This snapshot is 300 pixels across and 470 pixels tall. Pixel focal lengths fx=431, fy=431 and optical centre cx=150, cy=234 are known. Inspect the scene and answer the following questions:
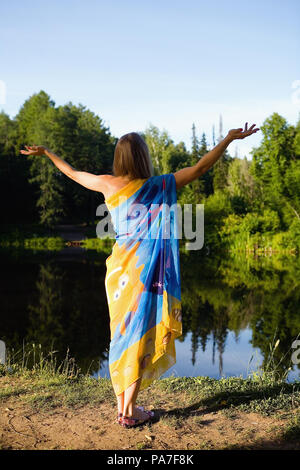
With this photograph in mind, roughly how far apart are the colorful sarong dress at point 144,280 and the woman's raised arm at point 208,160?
3.4 inches

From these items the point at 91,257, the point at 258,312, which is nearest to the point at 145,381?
the point at 258,312

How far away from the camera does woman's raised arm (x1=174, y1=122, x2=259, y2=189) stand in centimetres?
263

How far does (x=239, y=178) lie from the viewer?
108 feet

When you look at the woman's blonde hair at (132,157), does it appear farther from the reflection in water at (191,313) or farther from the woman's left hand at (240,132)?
the reflection in water at (191,313)

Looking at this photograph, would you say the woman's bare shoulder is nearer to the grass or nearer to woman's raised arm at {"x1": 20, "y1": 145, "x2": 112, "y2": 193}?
woman's raised arm at {"x1": 20, "y1": 145, "x2": 112, "y2": 193}

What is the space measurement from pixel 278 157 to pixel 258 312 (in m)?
19.6

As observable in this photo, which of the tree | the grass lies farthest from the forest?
the grass

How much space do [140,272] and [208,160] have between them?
2.74ft

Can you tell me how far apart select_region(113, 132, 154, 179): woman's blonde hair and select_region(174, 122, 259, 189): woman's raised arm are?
0.23 m

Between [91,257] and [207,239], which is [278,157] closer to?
[207,239]

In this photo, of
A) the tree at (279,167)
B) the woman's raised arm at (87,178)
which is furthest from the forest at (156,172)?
the woman's raised arm at (87,178)

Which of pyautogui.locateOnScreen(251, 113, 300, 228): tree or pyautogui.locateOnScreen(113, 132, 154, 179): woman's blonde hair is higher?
pyautogui.locateOnScreen(251, 113, 300, 228): tree

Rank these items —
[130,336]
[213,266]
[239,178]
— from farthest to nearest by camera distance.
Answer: [239,178] → [213,266] → [130,336]

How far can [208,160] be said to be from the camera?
2623 mm
